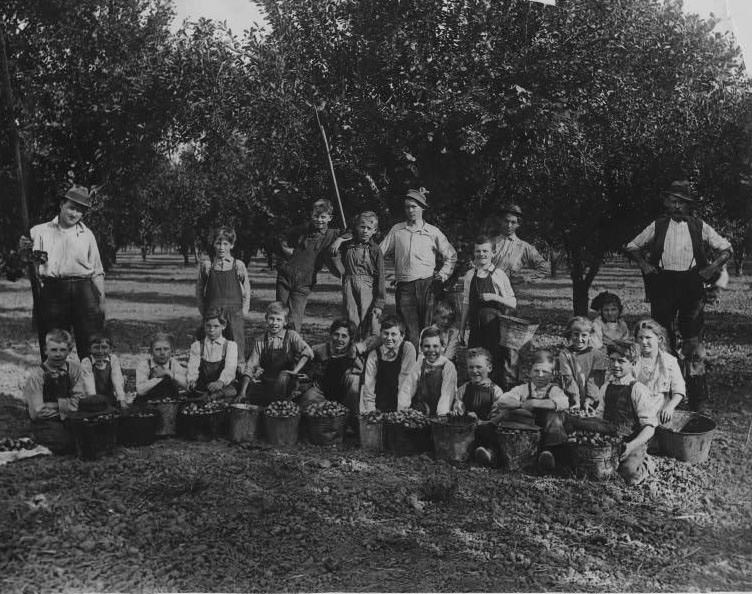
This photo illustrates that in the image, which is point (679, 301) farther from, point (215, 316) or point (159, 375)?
point (159, 375)

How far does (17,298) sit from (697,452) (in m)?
10.1

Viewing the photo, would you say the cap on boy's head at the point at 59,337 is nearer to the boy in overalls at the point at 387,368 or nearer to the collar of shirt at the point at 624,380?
the boy in overalls at the point at 387,368

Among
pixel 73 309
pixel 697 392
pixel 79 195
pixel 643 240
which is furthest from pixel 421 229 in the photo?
pixel 73 309

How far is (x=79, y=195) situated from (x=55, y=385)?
1422 millimetres

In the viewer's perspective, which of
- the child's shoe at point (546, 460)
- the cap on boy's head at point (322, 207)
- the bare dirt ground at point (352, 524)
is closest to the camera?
the bare dirt ground at point (352, 524)

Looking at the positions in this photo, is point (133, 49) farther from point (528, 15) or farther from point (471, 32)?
point (528, 15)

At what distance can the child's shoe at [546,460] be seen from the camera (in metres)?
4.33

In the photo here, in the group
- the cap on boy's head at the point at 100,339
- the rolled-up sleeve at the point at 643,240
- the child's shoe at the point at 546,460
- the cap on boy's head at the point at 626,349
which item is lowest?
the child's shoe at the point at 546,460

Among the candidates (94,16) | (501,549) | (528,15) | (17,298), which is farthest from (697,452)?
(17,298)

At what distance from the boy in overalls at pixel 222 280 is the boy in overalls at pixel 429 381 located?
1521 mm

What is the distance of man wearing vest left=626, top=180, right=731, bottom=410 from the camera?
5.53m

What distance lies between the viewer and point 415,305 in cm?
607

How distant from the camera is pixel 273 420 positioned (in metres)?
4.92

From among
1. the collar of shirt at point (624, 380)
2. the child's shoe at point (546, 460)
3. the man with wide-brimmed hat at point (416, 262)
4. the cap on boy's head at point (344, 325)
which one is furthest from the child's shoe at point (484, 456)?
the man with wide-brimmed hat at point (416, 262)
